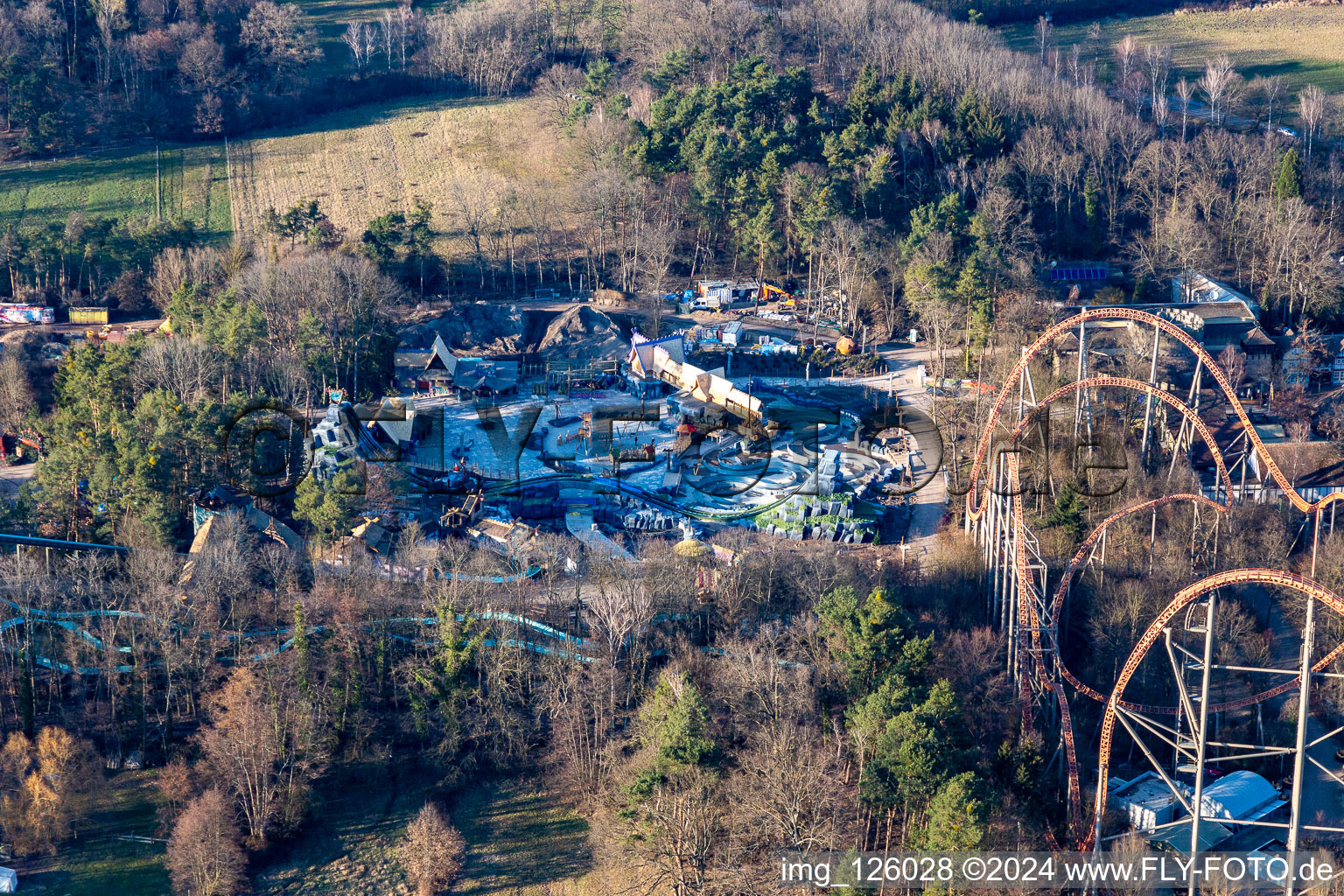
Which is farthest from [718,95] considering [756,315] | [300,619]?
[300,619]

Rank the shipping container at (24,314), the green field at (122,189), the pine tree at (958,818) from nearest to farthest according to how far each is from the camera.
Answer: the pine tree at (958,818) → the shipping container at (24,314) → the green field at (122,189)

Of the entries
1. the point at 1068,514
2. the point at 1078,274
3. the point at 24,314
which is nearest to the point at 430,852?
the point at 1068,514

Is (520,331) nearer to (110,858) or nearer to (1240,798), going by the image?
(110,858)

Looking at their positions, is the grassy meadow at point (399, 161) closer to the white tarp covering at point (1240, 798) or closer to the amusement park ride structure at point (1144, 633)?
the amusement park ride structure at point (1144, 633)

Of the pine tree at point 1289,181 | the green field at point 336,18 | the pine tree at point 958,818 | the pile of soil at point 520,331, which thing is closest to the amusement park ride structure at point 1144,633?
the pine tree at point 958,818

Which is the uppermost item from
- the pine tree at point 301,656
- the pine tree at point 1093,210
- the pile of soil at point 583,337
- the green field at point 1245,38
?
the green field at point 1245,38

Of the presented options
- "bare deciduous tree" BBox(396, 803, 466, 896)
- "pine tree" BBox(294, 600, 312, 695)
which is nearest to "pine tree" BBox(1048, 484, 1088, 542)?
"bare deciduous tree" BBox(396, 803, 466, 896)
